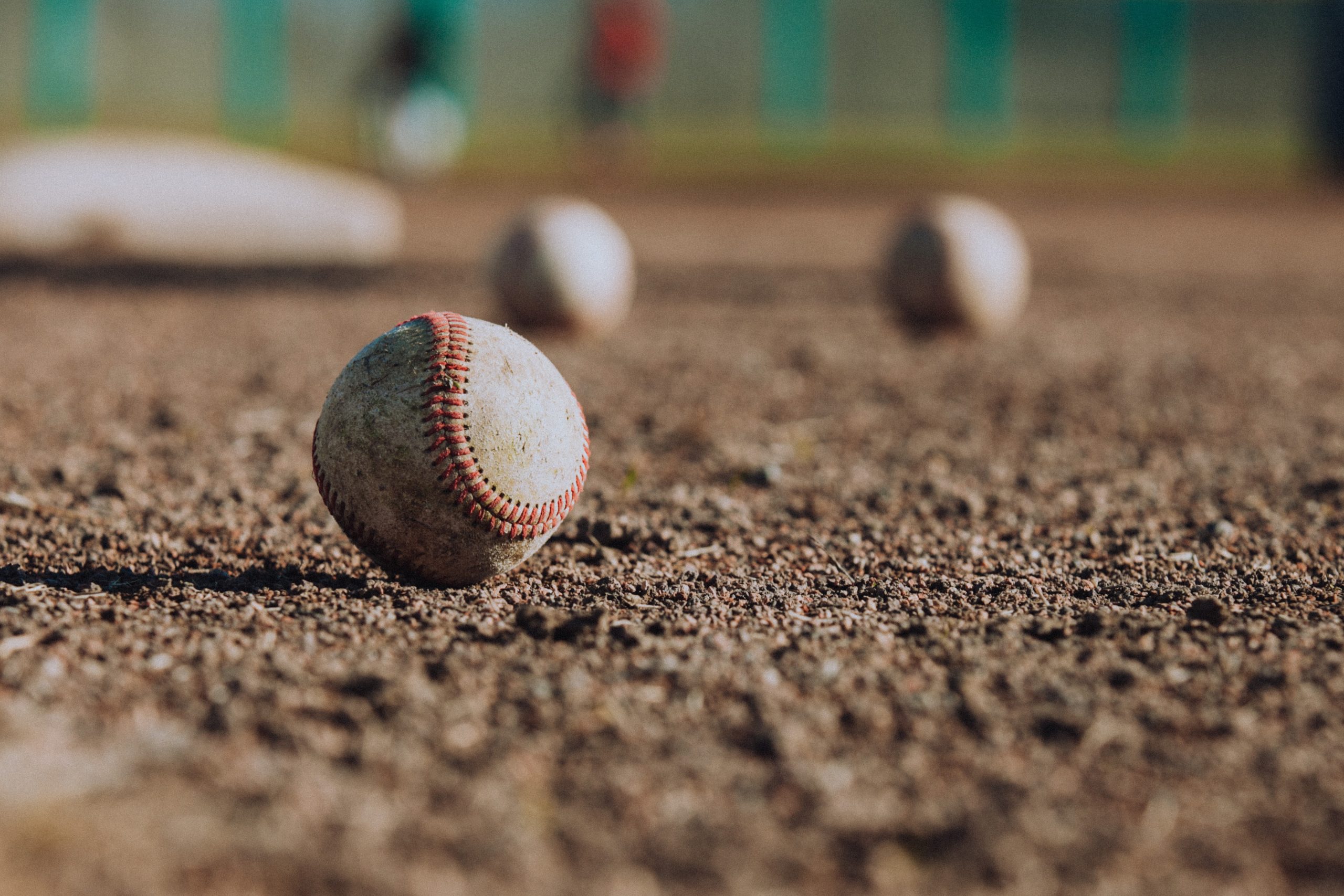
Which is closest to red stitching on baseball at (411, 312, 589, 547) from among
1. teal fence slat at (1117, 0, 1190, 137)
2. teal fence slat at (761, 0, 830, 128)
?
teal fence slat at (761, 0, 830, 128)

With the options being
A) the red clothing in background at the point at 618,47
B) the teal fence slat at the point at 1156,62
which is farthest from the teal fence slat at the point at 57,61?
the teal fence slat at the point at 1156,62

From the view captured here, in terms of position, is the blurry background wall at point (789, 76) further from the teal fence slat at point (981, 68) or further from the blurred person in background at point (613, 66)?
the blurred person in background at point (613, 66)

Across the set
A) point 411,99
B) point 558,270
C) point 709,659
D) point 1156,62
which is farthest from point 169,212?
point 1156,62

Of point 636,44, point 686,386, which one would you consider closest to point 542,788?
point 686,386

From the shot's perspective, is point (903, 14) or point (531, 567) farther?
point (903, 14)

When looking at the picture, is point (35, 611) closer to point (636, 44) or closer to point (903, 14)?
point (636, 44)

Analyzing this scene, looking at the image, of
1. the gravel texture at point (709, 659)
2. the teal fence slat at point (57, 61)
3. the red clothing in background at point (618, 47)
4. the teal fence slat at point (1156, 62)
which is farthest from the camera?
the teal fence slat at point (1156, 62)
